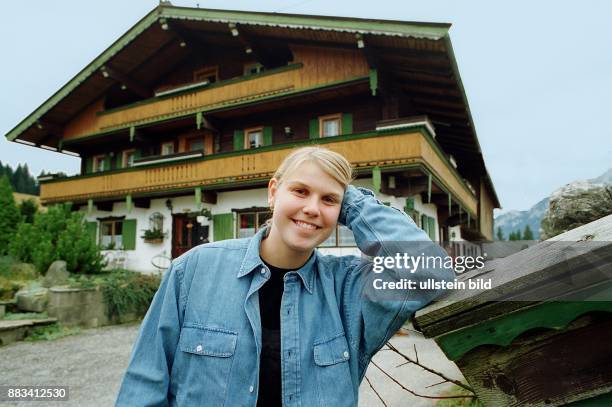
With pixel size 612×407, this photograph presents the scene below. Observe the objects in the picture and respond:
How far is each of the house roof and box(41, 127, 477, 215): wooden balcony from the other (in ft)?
5.74

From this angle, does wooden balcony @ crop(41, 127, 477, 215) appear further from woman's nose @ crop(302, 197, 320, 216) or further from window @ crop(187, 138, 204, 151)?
woman's nose @ crop(302, 197, 320, 216)

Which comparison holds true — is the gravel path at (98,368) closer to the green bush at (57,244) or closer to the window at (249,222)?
the green bush at (57,244)

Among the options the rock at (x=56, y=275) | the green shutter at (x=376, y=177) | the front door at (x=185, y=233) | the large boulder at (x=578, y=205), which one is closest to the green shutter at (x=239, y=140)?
the front door at (x=185, y=233)

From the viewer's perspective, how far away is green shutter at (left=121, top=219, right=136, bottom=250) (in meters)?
16.5

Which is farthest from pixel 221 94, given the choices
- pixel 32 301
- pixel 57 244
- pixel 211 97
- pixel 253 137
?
pixel 32 301

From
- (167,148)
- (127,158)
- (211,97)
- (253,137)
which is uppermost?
(211,97)

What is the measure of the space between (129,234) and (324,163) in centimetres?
1689

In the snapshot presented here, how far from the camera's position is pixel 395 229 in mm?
1522

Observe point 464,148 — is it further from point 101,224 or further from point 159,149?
point 101,224

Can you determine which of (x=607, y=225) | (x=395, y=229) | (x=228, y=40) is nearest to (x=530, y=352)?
(x=607, y=225)

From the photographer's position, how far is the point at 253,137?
15.4 metres

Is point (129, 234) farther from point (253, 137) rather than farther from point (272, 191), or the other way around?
point (272, 191)

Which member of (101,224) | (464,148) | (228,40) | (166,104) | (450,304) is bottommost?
(450,304)

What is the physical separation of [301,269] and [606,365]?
100 centimetres
